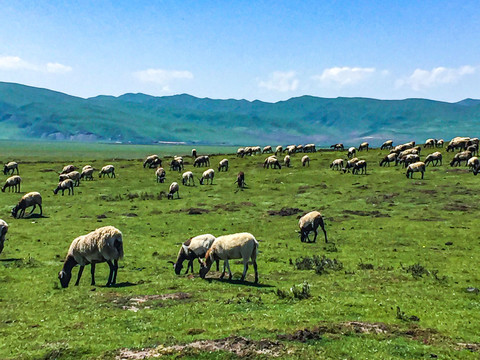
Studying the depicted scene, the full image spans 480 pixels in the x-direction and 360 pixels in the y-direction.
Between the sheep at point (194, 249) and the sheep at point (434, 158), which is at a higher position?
the sheep at point (434, 158)

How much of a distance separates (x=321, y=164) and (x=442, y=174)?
21.6 m

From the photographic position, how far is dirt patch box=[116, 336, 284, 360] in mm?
13141

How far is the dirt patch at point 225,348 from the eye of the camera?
13141 millimetres

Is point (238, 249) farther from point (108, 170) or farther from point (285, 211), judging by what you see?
point (108, 170)

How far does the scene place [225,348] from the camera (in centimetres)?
1351

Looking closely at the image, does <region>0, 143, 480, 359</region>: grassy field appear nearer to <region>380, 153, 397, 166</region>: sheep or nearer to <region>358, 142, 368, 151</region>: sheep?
<region>380, 153, 397, 166</region>: sheep

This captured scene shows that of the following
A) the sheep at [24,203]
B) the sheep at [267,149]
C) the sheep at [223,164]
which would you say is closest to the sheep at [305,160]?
the sheep at [223,164]

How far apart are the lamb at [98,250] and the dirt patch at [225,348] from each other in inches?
359

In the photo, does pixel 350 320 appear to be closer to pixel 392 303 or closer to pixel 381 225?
pixel 392 303

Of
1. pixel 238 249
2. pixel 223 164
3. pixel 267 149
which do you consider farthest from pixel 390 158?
pixel 238 249

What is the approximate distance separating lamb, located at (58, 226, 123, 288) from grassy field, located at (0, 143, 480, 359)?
101cm

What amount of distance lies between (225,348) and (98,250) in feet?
36.7

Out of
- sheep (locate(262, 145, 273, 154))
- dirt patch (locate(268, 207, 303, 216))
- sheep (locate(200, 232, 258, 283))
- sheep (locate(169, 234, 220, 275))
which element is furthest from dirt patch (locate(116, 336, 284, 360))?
sheep (locate(262, 145, 273, 154))

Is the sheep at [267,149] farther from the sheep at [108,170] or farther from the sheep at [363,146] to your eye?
the sheep at [108,170]
